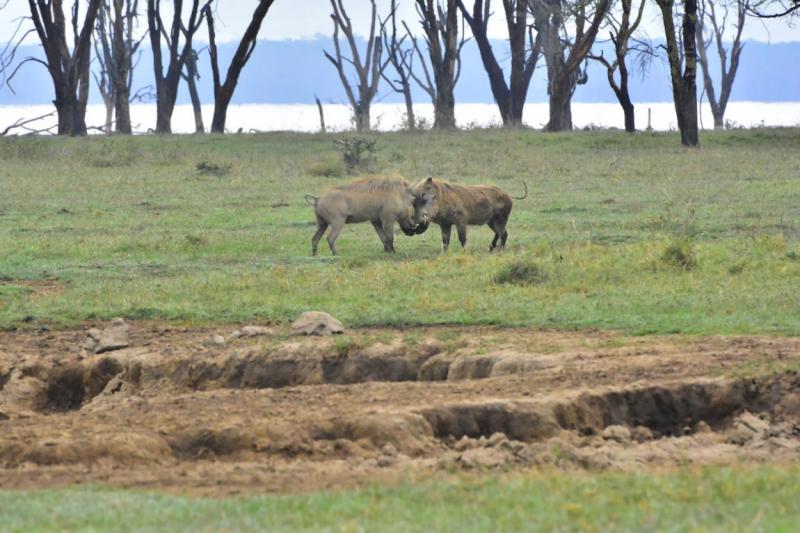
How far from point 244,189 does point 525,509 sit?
59.4ft

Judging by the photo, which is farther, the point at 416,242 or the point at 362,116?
the point at 362,116

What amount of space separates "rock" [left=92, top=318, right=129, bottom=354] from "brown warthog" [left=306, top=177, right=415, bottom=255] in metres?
5.03

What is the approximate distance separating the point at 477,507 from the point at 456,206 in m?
10.6

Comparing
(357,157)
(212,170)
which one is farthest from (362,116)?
(212,170)

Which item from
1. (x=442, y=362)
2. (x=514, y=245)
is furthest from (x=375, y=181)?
(x=442, y=362)

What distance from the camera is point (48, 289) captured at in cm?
1347

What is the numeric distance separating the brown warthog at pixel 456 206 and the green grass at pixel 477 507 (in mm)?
9880

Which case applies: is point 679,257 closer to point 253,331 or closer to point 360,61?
point 253,331

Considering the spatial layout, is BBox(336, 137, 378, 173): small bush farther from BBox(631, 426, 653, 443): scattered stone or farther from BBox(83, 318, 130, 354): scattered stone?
BBox(631, 426, 653, 443): scattered stone

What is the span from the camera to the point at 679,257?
13.0m

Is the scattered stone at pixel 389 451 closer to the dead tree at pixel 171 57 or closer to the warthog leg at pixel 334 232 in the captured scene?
the warthog leg at pixel 334 232

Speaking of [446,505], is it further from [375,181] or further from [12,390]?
[375,181]

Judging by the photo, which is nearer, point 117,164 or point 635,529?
point 635,529

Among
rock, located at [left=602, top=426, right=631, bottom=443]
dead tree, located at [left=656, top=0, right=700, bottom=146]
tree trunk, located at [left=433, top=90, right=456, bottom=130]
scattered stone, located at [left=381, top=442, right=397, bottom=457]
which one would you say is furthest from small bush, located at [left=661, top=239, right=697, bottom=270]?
tree trunk, located at [left=433, top=90, right=456, bottom=130]
